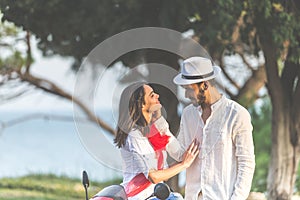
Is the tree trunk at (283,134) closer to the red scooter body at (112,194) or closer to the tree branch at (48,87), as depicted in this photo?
the tree branch at (48,87)

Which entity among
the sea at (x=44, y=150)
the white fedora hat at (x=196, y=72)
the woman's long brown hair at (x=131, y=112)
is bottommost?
the sea at (x=44, y=150)

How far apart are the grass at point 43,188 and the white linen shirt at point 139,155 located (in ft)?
24.3

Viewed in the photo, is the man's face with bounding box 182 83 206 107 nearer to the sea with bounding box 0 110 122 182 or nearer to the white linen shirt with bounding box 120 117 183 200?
the white linen shirt with bounding box 120 117 183 200

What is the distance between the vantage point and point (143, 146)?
5.23m

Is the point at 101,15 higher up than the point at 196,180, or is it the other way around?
the point at 101,15

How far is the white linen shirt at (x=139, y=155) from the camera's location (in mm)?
5191

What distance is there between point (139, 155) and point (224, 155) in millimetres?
508

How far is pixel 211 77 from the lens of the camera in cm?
508

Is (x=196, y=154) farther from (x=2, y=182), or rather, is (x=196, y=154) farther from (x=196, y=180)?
(x=2, y=182)

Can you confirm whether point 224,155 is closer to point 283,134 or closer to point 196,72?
point 196,72

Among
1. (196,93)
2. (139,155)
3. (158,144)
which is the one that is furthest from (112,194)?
(196,93)

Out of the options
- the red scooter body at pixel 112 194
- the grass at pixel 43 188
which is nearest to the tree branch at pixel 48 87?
the grass at pixel 43 188

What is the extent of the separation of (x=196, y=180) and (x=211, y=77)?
0.63 m

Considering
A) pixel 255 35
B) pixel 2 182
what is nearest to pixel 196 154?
pixel 255 35
